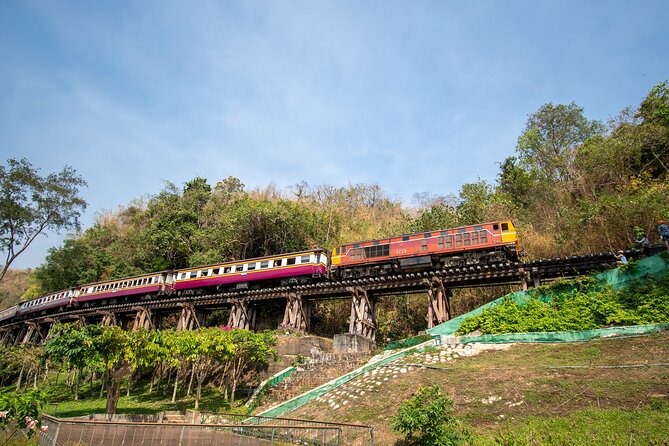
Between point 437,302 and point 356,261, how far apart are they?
6738 millimetres

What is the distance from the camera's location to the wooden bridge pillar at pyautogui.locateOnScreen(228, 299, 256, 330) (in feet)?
97.3

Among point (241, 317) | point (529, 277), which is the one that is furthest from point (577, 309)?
point (241, 317)

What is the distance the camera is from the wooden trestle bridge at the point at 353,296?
20672 mm

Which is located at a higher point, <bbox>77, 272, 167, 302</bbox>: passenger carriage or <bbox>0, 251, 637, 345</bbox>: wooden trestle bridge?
<bbox>77, 272, 167, 302</bbox>: passenger carriage

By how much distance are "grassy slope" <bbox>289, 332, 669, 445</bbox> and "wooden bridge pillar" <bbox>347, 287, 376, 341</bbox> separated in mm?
10094

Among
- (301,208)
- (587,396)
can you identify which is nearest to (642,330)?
(587,396)

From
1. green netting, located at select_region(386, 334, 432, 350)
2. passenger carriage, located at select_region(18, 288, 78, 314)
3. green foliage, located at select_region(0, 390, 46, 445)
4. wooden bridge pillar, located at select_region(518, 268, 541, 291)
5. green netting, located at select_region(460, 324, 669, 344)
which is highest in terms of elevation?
passenger carriage, located at select_region(18, 288, 78, 314)

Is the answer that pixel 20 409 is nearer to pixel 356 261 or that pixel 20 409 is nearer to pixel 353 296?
pixel 353 296

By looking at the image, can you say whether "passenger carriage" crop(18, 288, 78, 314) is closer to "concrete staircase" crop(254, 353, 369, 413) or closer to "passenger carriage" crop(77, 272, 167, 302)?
"passenger carriage" crop(77, 272, 167, 302)

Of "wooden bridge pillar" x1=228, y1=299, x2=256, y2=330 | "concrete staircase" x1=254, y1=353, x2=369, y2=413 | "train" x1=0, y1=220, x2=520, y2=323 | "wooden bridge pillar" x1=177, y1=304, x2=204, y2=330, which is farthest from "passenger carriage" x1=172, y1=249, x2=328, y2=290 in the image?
"concrete staircase" x1=254, y1=353, x2=369, y2=413

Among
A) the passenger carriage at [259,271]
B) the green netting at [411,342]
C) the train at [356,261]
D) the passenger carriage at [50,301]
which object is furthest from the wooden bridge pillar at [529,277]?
the passenger carriage at [50,301]

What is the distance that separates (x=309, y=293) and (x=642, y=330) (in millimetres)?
18096

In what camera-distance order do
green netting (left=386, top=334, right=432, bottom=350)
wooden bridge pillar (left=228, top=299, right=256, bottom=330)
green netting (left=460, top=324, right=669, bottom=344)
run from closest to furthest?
green netting (left=460, top=324, right=669, bottom=344) → green netting (left=386, top=334, right=432, bottom=350) → wooden bridge pillar (left=228, top=299, right=256, bottom=330)

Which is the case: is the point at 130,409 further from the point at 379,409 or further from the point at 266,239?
the point at 266,239
